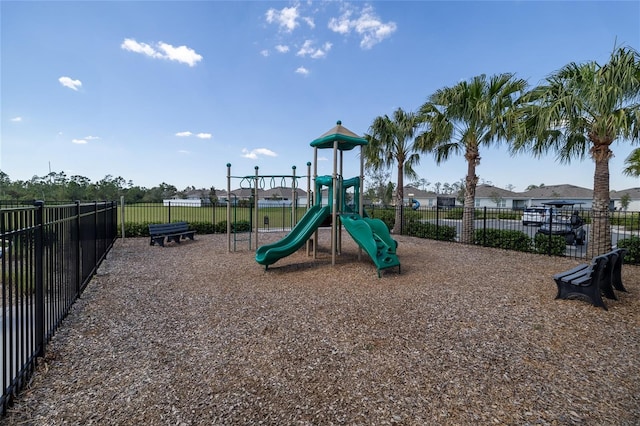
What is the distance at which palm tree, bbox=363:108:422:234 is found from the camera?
563 inches

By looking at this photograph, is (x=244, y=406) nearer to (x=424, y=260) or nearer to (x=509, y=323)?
(x=509, y=323)

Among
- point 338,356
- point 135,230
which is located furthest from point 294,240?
point 135,230

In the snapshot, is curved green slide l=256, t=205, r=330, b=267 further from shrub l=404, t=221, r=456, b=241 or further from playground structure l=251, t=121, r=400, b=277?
shrub l=404, t=221, r=456, b=241

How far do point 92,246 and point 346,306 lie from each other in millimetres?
5381

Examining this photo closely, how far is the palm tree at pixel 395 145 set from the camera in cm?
1430

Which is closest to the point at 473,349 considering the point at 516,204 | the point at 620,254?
the point at 620,254

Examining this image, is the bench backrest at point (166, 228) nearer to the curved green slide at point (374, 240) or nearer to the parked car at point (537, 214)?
the curved green slide at point (374, 240)

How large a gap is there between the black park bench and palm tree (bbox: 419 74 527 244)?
5696mm

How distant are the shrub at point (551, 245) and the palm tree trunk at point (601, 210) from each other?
35.7 inches

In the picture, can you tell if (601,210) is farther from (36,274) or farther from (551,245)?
(36,274)

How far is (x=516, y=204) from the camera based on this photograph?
50906 mm

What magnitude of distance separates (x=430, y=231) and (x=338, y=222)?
6.49 meters

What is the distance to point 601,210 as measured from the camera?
7.65m

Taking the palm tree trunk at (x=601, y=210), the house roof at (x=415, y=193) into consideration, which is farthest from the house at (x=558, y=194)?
the palm tree trunk at (x=601, y=210)
